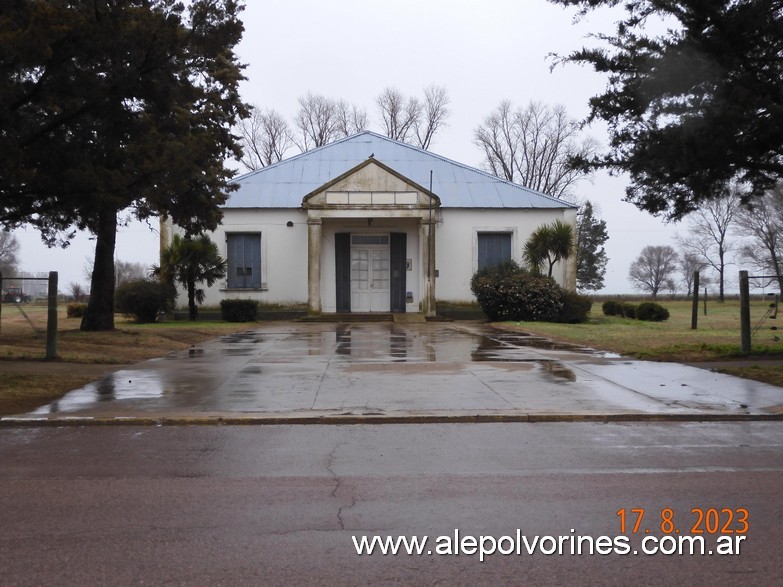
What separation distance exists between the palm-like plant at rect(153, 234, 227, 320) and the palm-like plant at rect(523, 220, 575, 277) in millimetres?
11936

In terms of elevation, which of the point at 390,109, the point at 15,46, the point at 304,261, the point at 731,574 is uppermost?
the point at 390,109

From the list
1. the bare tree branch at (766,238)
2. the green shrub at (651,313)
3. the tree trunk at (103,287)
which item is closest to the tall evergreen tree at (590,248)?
the bare tree branch at (766,238)

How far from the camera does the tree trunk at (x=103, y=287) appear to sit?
21000 mm

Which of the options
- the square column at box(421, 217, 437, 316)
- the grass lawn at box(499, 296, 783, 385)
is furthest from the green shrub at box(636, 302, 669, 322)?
the grass lawn at box(499, 296, 783, 385)

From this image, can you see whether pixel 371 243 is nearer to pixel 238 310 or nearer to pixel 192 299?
pixel 238 310

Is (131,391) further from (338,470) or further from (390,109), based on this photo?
(390,109)

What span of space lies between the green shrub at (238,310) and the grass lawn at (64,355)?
453 centimetres

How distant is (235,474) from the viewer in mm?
6742

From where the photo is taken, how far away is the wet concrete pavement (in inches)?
368

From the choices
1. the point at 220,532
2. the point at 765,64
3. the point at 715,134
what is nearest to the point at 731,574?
the point at 220,532

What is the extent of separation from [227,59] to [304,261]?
9830 mm

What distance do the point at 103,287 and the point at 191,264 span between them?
664 cm

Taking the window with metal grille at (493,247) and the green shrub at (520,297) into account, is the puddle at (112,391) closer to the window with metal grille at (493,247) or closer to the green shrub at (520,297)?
the green shrub at (520,297)

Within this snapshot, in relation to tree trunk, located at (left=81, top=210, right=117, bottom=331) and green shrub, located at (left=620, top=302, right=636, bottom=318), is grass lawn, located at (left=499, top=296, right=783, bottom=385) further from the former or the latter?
tree trunk, located at (left=81, top=210, right=117, bottom=331)
